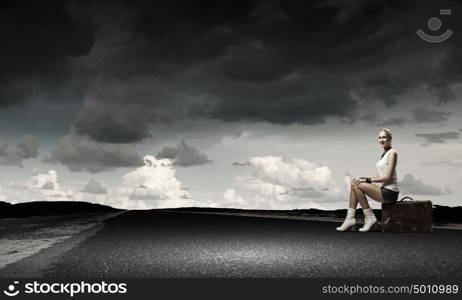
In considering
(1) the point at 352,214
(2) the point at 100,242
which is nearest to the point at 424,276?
(1) the point at 352,214

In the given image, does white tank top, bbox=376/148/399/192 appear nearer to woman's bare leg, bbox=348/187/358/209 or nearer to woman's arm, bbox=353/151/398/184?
woman's arm, bbox=353/151/398/184

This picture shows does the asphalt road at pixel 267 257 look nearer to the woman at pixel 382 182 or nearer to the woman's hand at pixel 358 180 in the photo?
the woman at pixel 382 182

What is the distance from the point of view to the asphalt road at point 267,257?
729 cm

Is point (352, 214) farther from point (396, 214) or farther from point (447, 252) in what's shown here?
point (447, 252)

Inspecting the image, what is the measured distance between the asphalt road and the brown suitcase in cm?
20

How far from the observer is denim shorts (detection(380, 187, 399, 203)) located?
11624 mm

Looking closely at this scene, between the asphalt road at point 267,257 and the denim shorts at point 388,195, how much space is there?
0.80m

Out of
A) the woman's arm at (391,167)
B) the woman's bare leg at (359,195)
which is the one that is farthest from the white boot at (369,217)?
the woman's arm at (391,167)

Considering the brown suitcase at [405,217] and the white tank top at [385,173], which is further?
the brown suitcase at [405,217]

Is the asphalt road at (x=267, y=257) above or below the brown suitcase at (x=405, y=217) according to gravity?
below

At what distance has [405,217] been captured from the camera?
12.1 metres

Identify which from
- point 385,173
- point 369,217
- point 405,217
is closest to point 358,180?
point 385,173

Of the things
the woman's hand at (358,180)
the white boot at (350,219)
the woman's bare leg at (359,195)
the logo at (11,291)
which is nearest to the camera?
the logo at (11,291)

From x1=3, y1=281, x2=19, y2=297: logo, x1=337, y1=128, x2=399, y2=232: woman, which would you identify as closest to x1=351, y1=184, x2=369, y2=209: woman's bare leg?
x1=337, y1=128, x2=399, y2=232: woman
